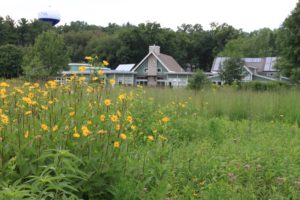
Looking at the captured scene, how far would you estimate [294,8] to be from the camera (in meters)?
26.3

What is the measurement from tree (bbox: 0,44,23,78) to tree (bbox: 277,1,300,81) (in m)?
28.0

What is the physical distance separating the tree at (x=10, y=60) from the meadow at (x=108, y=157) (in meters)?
37.7

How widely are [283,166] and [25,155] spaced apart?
2299 millimetres

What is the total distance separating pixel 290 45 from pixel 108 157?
84.6ft

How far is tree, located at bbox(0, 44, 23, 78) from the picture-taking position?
38750 mm

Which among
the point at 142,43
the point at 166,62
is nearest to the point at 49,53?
the point at 166,62

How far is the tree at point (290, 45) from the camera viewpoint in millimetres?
24628

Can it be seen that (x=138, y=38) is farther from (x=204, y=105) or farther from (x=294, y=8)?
(x=204, y=105)

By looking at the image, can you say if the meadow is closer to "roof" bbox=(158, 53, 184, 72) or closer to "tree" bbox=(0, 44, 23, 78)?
"roof" bbox=(158, 53, 184, 72)

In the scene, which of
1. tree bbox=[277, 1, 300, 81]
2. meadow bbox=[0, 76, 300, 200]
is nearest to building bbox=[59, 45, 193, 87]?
tree bbox=[277, 1, 300, 81]

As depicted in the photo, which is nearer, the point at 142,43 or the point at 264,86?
the point at 264,86

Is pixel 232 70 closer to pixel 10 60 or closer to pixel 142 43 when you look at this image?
pixel 142 43

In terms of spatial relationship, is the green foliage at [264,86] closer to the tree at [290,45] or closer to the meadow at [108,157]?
the tree at [290,45]

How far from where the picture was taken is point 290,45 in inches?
995
